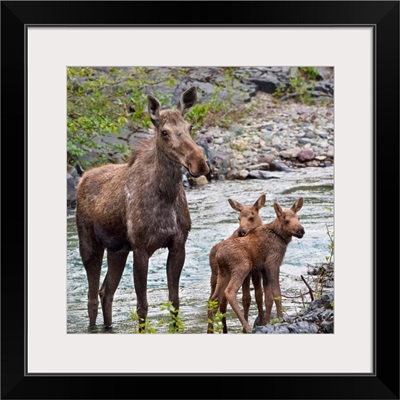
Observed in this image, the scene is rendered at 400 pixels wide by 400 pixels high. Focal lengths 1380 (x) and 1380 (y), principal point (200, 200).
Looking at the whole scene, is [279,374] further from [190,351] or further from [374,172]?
[374,172]

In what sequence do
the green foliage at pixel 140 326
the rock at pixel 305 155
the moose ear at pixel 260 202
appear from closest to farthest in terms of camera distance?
the green foliage at pixel 140 326 < the moose ear at pixel 260 202 < the rock at pixel 305 155

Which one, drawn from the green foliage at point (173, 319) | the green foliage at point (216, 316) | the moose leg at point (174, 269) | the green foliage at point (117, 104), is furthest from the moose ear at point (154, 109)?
the green foliage at point (216, 316)

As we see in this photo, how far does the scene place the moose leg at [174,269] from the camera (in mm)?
14266

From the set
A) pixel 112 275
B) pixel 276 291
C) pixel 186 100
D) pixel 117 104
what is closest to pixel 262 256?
pixel 276 291

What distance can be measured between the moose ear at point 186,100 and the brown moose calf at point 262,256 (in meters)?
1.65

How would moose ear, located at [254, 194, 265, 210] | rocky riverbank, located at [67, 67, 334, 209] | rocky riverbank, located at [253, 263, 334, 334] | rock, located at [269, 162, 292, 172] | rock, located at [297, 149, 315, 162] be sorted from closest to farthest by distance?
rocky riverbank, located at [253, 263, 334, 334]
rocky riverbank, located at [67, 67, 334, 209]
moose ear, located at [254, 194, 265, 210]
rock, located at [297, 149, 315, 162]
rock, located at [269, 162, 292, 172]

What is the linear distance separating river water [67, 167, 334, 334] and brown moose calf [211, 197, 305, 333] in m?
0.17

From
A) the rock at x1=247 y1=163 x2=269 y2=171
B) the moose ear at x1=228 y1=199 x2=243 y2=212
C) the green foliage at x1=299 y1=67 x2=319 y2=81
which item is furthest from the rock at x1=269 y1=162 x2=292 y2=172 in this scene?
the green foliage at x1=299 y1=67 x2=319 y2=81

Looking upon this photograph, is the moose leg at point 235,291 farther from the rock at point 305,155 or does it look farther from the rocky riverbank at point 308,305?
the rock at point 305,155

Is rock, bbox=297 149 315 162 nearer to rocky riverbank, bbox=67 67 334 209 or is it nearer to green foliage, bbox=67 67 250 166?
rocky riverbank, bbox=67 67 334 209

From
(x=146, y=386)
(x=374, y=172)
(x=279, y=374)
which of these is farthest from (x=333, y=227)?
(x=146, y=386)

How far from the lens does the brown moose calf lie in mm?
14719

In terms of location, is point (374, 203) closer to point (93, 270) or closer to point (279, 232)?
point (279, 232)
